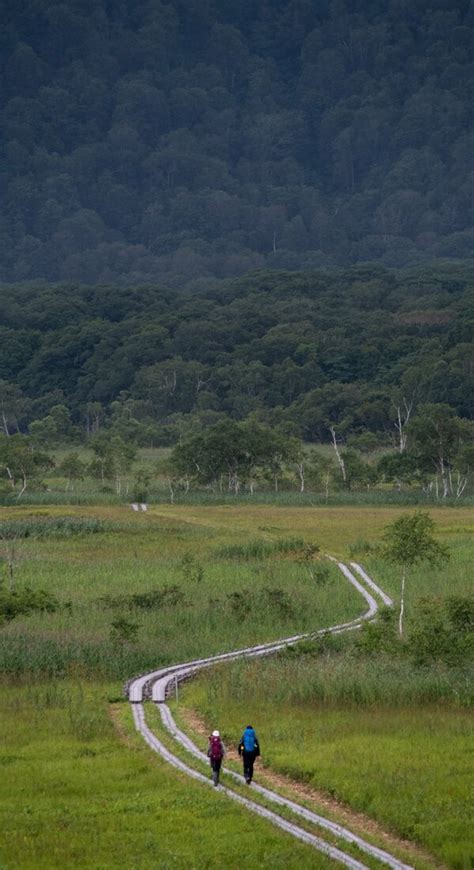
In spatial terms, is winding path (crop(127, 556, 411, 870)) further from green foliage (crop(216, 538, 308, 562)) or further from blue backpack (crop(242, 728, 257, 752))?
green foliage (crop(216, 538, 308, 562))

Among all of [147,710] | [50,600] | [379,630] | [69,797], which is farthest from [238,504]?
[69,797]

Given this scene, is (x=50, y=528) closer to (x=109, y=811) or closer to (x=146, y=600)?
(x=146, y=600)

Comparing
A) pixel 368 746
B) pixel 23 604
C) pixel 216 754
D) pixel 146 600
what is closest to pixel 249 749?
pixel 216 754

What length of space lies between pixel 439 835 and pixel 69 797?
8332 millimetres

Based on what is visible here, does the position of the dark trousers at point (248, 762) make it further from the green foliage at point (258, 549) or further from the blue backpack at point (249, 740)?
the green foliage at point (258, 549)

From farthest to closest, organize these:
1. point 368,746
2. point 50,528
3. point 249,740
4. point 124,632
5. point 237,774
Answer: point 50,528 < point 124,632 < point 368,746 < point 237,774 < point 249,740

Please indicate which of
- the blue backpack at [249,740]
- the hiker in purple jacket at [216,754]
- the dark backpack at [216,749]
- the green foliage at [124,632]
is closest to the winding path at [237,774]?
the hiker in purple jacket at [216,754]

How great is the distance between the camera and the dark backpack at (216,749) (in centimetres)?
2984

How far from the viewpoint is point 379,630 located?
48.0 metres

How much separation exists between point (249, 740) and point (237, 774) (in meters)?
2.05

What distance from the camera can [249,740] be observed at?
3020cm

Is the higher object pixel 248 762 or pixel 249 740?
pixel 249 740

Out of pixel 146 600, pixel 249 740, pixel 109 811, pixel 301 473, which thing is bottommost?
pixel 109 811

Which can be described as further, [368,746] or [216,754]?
[368,746]
